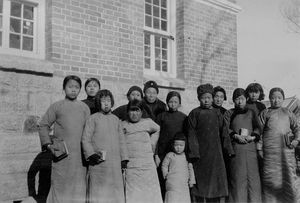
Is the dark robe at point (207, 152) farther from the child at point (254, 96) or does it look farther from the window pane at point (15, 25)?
the window pane at point (15, 25)

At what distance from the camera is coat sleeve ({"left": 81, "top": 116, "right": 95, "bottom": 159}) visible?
4.30 meters

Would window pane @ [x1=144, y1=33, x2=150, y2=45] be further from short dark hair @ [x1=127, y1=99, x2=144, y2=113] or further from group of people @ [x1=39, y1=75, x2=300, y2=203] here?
short dark hair @ [x1=127, y1=99, x2=144, y2=113]

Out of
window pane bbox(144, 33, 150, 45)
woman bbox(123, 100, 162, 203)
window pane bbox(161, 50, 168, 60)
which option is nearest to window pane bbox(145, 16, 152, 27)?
window pane bbox(144, 33, 150, 45)

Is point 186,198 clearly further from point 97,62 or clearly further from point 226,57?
point 226,57

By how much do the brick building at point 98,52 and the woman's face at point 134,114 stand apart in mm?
1694

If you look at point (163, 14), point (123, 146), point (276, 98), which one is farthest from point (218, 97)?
point (163, 14)

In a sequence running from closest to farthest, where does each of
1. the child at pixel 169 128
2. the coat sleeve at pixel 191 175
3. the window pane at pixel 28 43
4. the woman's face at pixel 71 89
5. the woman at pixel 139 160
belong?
the woman's face at pixel 71 89
the woman at pixel 139 160
the coat sleeve at pixel 191 175
the child at pixel 169 128
the window pane at pixel 28 43

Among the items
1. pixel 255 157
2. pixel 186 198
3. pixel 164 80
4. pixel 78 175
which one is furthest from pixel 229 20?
pixel 78 175

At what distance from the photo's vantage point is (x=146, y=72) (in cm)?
787

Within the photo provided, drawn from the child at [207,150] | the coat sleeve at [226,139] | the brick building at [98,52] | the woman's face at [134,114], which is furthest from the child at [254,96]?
the brick building at [98,52]

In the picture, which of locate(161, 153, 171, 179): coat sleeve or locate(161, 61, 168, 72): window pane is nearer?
locate(161, 153, 171, 179): coat sleeve

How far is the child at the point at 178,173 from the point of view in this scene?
5047 mm

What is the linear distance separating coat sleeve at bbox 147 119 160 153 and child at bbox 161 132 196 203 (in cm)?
26

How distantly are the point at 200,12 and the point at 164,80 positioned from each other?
2105 mm
